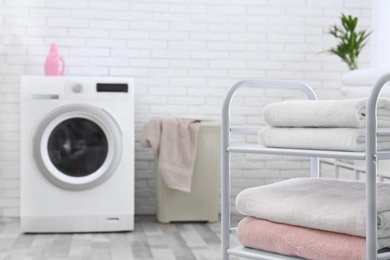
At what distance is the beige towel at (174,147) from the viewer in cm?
433

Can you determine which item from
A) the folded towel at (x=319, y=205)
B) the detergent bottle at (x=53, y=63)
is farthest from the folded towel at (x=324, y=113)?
the detergent bottle at (x=53, y=63)

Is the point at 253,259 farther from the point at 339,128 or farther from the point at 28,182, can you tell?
the point at 28,182

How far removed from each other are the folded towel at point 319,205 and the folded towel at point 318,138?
0.43ft

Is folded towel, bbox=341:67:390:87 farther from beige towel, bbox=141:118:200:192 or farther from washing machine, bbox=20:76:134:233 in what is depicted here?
washing machine, bbox=20:76:134:233

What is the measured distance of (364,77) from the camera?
146 inches

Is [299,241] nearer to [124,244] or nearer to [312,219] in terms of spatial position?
[312,219]

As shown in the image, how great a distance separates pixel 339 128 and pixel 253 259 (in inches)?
16.5

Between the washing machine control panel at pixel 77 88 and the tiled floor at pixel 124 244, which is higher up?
the washing machine control panel at pixel 77 88

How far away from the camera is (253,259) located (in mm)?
1837

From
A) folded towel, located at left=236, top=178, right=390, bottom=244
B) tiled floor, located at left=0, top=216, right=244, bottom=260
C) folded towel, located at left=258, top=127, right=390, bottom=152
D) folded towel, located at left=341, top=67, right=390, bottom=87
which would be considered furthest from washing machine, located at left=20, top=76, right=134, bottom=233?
folded towel, located at left=258, top=127, right=390, bottom=152

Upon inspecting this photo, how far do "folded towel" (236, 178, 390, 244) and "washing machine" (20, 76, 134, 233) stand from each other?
2254 millimetres

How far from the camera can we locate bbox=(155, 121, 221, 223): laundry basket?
4.43m

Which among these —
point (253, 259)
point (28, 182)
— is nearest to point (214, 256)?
point (28, 182)

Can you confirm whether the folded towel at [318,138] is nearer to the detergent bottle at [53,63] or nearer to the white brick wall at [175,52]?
the detergent bottle at [53,63]
